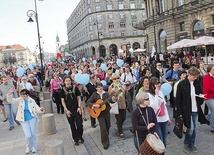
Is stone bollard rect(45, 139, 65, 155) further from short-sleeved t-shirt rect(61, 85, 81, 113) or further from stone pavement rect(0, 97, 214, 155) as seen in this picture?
short-sleeved t-shirt rect(61, 85, 81, 113)

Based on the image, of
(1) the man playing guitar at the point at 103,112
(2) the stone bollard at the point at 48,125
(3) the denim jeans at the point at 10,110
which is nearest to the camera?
(1) the man playing guitar at the point at 103,112

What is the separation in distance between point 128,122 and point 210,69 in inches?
139

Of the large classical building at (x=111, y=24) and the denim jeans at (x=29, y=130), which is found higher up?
the large classical building at (x=111, y=24)

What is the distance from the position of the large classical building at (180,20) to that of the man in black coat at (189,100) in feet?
78.1

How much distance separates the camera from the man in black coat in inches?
201

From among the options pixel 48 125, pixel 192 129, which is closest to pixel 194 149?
pixel 192 129

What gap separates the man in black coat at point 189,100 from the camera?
511cm

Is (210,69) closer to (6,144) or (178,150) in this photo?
(178,150)

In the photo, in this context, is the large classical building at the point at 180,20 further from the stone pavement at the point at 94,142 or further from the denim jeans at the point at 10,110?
the denim jeans at the point at 10,110

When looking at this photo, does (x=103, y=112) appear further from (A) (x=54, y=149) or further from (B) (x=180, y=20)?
(B) (x=180, y=20)

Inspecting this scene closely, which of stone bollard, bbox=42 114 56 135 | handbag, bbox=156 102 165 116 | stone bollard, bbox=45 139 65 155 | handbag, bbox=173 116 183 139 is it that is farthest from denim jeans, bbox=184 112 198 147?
stone bollard, bbox=42 114 56 135

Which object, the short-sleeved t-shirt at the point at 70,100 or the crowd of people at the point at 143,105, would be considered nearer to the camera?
the crowd of people at the point at 143,105

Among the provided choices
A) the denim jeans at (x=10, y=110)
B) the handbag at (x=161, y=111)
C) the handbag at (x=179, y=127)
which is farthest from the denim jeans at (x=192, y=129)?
the denim jeans at (x=10, y=110)

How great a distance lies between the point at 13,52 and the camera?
528 feet
